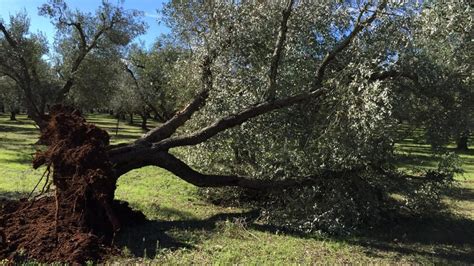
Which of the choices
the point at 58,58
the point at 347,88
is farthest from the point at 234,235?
the point at 58,58

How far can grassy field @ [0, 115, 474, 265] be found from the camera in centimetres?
712

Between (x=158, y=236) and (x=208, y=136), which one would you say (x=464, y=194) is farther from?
(x=158, y=236)

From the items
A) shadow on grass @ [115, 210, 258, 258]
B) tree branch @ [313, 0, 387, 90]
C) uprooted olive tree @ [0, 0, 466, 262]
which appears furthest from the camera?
tree branch @ [313, 0, 387, 90]

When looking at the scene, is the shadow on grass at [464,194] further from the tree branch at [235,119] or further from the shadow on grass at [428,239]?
the tree branch at [235,119]

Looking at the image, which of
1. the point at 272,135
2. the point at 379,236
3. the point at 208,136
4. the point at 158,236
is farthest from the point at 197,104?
the point at 379,236

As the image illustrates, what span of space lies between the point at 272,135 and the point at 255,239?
313 centimetres

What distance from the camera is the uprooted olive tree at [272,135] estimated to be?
762cm

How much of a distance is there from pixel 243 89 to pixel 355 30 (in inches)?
112

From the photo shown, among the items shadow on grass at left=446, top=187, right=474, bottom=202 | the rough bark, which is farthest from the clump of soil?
shadow on grass at left=446, top=187, right=474, bottom=202

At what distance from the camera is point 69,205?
754 centimetres

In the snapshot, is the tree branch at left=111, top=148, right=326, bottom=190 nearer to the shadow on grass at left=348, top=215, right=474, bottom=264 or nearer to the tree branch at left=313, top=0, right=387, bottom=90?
the shadow on grass at left=348, top=215, right=474, bottom=264

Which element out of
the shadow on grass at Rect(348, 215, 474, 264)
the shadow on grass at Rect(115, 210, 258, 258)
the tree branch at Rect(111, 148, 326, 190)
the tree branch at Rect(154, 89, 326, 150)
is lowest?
the shadow on grass at Rect(115, 210, 258, 258)

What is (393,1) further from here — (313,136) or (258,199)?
(258,199)

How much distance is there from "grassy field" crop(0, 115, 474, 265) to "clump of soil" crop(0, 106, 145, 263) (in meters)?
0.50
